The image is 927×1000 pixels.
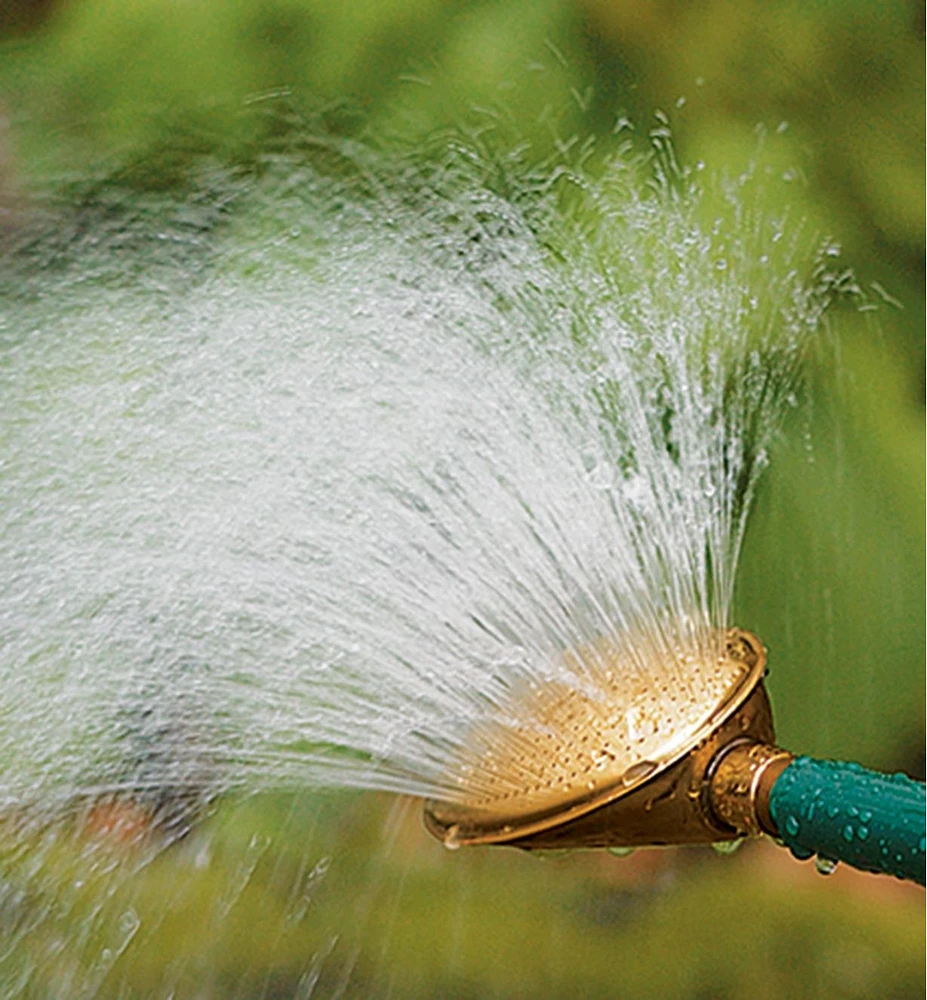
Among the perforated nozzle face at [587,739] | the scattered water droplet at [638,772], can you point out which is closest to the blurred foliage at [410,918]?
the perforated nozzle face at [587,739]

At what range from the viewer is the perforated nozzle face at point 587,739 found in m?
0.46

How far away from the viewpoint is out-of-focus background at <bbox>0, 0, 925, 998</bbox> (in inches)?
26.0

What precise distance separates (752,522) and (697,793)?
0.38 m

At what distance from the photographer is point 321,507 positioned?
0.61m

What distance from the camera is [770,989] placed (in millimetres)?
806

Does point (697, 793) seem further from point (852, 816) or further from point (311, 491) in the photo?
point (311, 491)

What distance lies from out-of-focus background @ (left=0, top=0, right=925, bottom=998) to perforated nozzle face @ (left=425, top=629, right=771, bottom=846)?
192mm

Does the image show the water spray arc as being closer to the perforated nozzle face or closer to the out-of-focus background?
the perforated nozzle face

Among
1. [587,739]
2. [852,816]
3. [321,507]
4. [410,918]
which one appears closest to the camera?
[852,816]

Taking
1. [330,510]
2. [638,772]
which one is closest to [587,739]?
[638,772]

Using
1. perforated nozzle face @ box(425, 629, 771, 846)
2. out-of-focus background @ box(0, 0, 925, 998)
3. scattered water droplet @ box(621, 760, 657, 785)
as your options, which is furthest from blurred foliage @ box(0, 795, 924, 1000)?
scattered water droplet @ box(621, 760, 657, 785)

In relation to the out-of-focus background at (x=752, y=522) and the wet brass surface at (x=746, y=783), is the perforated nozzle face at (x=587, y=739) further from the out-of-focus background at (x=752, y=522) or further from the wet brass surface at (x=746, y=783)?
the out-of-focus background at (x=752, y=522)

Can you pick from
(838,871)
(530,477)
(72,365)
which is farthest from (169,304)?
(838,871)

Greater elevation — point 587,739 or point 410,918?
point 587,739
